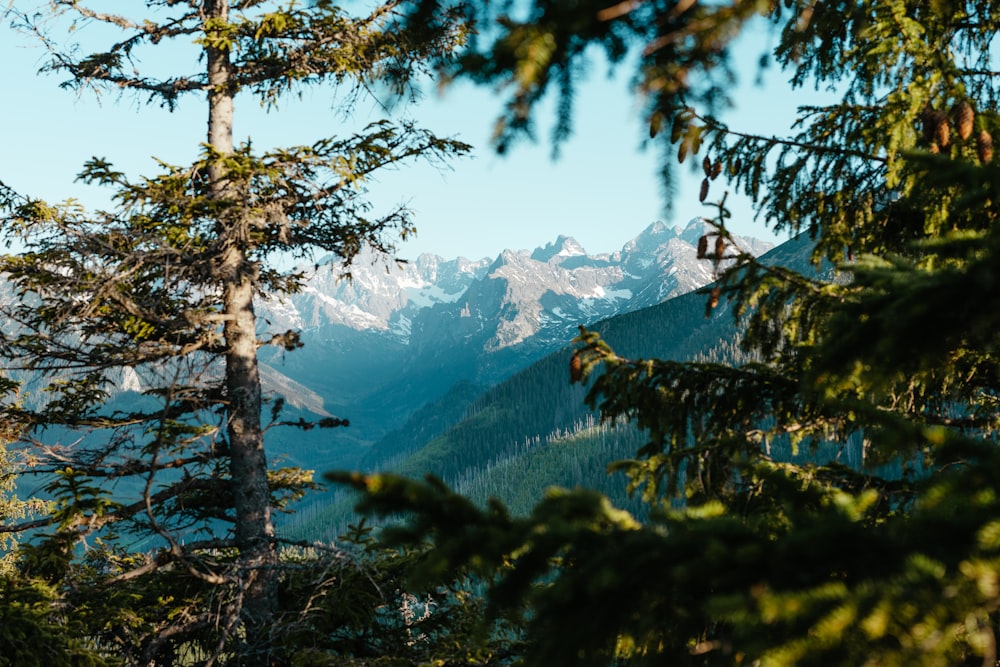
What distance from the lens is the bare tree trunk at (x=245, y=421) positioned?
794 cm

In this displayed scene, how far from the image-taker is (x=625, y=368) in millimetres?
5484

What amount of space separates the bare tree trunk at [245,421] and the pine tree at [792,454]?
5078 millimetres

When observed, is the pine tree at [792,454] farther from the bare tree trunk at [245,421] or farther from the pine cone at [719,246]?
the bare tree trunk at [245,421]

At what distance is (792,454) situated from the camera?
3322 mm

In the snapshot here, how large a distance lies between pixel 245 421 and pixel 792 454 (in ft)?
23.3

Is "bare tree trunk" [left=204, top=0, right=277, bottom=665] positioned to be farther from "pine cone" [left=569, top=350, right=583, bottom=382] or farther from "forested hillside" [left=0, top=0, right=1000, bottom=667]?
"pine cone" [left=569, top=350, right=583, bottom=382]

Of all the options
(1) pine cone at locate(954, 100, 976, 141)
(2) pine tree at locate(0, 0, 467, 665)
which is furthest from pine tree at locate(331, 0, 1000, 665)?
(2) pine tree at locate(0, 0, 467, 665)

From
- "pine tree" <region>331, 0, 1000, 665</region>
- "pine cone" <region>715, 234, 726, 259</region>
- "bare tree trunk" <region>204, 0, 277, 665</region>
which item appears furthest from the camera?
"bare tree trunk" <region>204, 0, 277, 665</region>

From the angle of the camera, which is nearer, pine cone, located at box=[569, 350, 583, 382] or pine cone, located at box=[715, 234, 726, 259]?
pine cone, located at box=[715, 234, 726, 259]

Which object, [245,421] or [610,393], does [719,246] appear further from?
[245,421]

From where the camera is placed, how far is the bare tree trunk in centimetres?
794

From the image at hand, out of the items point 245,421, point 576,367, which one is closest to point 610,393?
point 576,367

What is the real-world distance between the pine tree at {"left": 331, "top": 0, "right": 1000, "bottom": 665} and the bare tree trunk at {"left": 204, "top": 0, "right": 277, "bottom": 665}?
5.08 m

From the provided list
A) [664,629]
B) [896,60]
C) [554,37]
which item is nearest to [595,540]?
[664,629]
